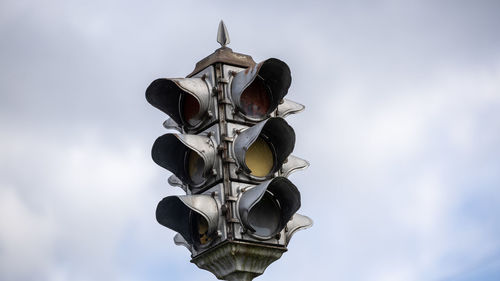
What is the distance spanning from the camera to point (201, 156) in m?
22.3

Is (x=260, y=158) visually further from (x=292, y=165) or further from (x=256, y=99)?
(x=256, y=99)

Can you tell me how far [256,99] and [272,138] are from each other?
99 cm

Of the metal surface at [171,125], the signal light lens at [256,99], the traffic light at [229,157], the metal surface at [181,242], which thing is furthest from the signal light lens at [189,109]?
the metal surface at [181,242]

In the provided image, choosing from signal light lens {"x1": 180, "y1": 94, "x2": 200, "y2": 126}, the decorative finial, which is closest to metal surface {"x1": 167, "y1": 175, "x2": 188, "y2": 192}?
signal light lens {"x1": 180, "y1": 94, "x2": 200, "y2": 126}

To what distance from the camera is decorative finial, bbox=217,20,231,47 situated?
24.1 m

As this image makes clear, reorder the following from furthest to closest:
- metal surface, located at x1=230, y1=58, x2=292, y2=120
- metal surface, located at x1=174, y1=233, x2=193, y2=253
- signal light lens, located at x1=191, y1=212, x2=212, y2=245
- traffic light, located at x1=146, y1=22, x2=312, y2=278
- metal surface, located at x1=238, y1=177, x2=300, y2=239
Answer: metal surface, located at x1=174, y1=233, x2=193, y2=253, metal surface, located at x1=230, y1=58, x2=292, y2=120, signal light lens, located at x1=191, y1=212, x2=212, y2=245, traffic light, located at x1=146, y1=22, x2=312, y2=278, metal surface, located at x1=238, y1=177, x2=300, y2=239

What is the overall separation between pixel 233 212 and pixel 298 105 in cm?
290

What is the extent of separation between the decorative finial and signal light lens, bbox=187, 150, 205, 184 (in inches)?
90.6

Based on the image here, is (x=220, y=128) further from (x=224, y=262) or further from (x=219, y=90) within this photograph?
(x=224, y=262)

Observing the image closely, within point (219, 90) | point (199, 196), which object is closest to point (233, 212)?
point (199, 196)

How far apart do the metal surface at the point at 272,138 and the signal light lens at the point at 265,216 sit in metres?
0.61

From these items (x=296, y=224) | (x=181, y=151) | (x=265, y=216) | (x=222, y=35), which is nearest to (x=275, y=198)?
(x=265, y=216)

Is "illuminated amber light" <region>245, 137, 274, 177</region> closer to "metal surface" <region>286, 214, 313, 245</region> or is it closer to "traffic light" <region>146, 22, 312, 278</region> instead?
"traffic light" <region>146, 22, 312, 278</region>

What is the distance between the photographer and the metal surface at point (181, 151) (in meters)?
22.3
